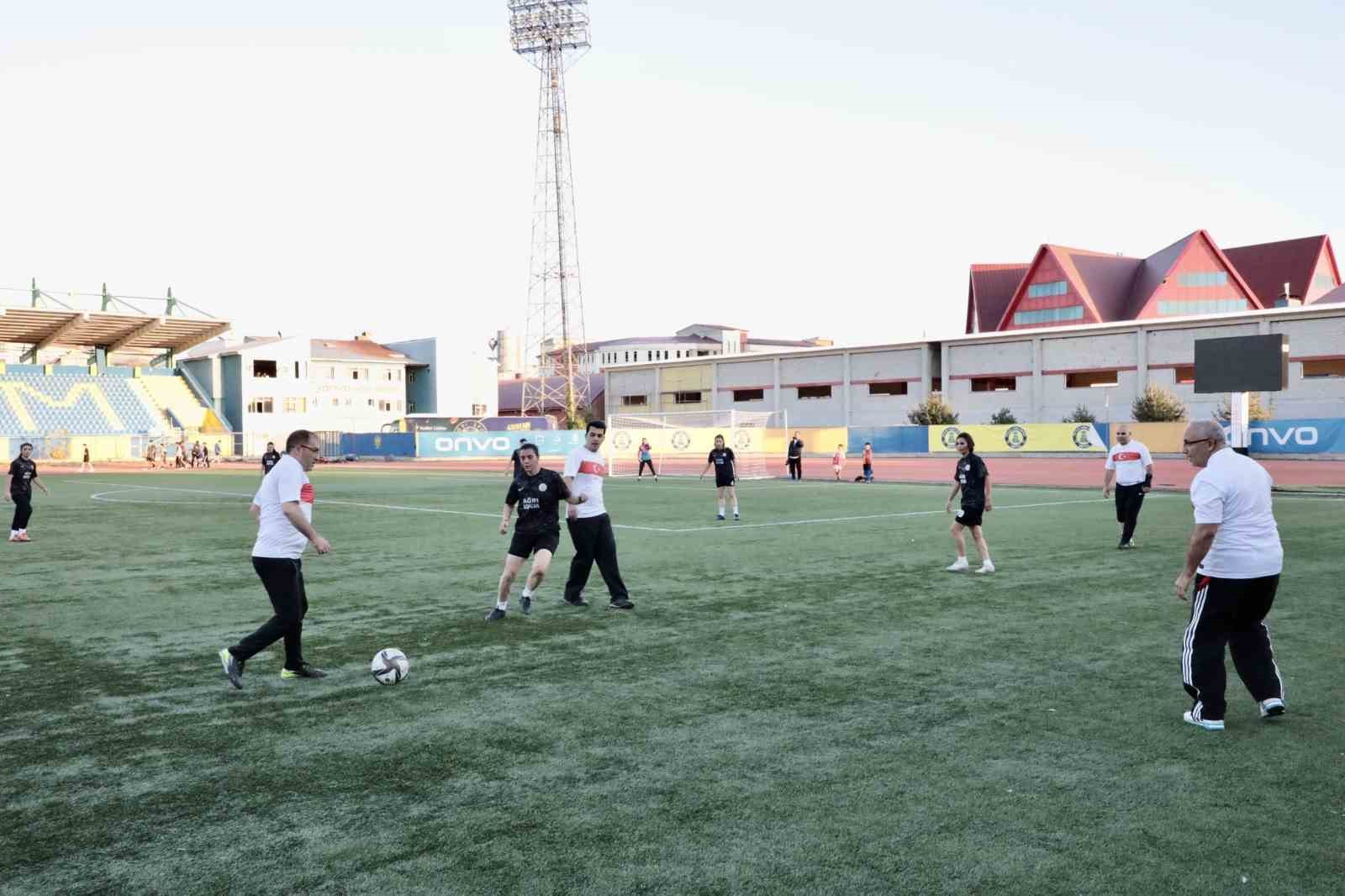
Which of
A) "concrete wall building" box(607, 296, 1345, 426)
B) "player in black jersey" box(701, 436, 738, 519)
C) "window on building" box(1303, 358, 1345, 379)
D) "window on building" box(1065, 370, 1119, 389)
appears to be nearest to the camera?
"player in black jersey" box(701, 436, 738, 519)

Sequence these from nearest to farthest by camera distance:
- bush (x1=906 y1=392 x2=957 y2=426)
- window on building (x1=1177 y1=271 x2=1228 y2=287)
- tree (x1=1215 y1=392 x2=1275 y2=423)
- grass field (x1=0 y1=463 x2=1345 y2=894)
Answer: grass field (x1=0 y1=463 x2=1345 y2=894) → tree (x1=1215 y1=392 x2=1275 y2=423) → bush (x1=906 y1=392 x2=957 y2=426) → window on building (x1=1177 y1=271 x2=1228 y2=287)

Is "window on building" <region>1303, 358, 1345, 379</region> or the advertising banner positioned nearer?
the advertising banner

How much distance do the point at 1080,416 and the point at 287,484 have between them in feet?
207

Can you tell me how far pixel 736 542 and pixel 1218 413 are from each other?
1902 inches

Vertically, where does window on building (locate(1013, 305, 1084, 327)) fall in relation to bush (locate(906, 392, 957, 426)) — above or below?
above

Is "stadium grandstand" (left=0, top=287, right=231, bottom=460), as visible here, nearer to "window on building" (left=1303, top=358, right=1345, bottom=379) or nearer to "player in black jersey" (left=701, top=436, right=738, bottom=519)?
"player in black jersey" (left=701, top=436, right=738, bottom=519)

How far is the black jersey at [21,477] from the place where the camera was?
19.1 m

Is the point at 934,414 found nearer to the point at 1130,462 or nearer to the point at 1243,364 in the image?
the point at 1243,364

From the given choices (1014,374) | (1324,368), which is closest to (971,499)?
(1324,368)

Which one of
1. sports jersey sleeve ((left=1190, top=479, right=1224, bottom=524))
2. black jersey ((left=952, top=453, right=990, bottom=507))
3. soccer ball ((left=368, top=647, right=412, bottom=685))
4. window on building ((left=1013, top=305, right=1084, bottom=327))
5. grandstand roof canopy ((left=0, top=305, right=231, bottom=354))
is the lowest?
soccer ball ((left=368, top=647, right=412, bottom=685))

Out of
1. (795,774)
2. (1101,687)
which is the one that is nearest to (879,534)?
(1101,687)

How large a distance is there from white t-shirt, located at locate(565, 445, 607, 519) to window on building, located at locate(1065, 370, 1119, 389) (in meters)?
61.4

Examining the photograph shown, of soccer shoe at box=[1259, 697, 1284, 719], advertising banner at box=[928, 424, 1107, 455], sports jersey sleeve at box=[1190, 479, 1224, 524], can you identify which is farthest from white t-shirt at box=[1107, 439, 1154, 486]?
advertising banner at box=[928, 424, 1107, 455]

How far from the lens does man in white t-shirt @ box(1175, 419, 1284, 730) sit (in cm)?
642
